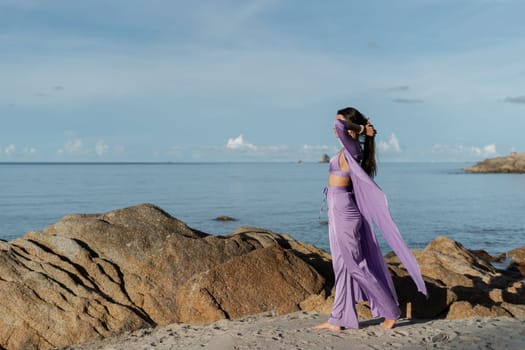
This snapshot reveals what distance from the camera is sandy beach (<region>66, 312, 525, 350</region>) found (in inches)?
278

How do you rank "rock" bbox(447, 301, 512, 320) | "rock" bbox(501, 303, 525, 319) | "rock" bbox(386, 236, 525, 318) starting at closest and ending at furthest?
1. "rock" bbox(447, 301, 512, 320)
2. "rock" bbox(386, 236, 525, 318)
3. "rock" bbox(501, 303, 525, 319)

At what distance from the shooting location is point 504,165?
423 ft

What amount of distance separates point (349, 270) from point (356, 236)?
0.48 m

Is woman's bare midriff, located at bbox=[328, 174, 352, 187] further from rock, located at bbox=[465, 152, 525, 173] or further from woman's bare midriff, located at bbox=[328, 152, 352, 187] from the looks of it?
rock, located at bbox=[465, 152, 525, 173]

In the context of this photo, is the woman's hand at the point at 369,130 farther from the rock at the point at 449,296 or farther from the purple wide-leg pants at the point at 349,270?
the rock at the point at 449,296

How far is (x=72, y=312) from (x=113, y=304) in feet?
2.21

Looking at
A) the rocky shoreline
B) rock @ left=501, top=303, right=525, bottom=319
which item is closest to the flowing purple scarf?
the rocky shoreline

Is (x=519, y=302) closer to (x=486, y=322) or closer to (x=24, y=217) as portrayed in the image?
(x=486, y=322)

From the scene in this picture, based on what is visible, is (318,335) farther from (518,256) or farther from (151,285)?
(518,256)

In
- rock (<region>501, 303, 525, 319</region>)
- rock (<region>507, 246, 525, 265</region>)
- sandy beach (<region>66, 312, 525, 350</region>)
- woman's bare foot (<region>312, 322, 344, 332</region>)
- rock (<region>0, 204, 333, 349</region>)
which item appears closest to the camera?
sandy beach (<region>66, 312, 525, 350</region>)

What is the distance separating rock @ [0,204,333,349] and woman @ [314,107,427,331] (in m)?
1.17

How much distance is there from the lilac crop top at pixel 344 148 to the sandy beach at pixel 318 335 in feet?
7.21

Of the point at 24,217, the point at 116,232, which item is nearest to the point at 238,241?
the point at 116,232

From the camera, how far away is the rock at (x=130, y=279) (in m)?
9.06
